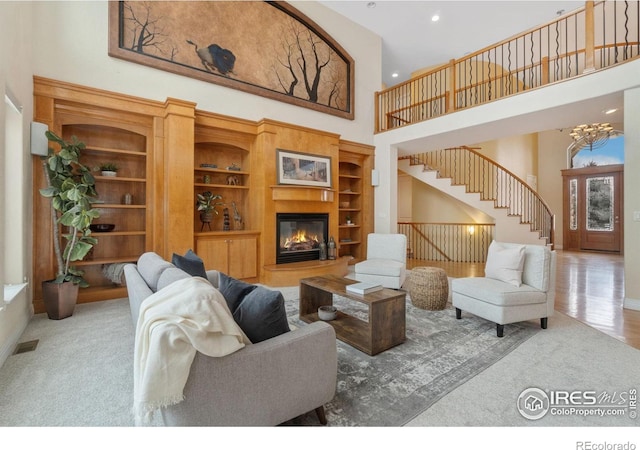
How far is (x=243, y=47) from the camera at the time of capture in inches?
193

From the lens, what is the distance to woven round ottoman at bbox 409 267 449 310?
3.38 meters

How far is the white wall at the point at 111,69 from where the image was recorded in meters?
3.44

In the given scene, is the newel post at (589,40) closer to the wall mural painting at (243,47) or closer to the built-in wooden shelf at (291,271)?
the wall mural painting at (243,47)

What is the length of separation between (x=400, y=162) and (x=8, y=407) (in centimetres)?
Answer: 806

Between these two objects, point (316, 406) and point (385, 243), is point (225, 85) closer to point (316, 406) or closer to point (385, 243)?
point (385, 243)

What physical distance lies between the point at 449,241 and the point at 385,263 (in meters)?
4.48

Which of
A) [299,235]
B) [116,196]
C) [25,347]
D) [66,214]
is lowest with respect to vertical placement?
[25,347]

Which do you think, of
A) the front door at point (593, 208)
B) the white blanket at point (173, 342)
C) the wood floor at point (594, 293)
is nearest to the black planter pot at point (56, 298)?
the white blanket at point (173, 342)

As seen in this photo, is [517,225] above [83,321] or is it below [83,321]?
above

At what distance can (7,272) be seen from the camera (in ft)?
9.68

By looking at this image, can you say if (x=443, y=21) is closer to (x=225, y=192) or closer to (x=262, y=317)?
(x=225, y=192)

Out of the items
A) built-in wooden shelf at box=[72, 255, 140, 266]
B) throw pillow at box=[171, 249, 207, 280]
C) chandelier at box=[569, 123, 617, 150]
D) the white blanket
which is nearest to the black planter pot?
built-in wooden shelf at box=[72, 255, 140, 266]

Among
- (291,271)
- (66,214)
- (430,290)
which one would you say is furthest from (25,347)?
(430,290)

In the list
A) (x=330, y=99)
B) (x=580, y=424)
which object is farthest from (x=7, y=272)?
(x=330, y=99)
